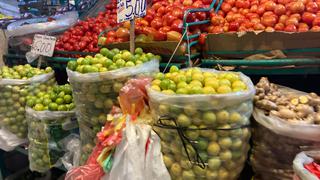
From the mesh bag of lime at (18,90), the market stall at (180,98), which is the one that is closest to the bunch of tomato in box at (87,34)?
the market stall at (180,98)

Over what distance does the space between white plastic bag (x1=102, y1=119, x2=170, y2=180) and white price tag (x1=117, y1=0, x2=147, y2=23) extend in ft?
2.13

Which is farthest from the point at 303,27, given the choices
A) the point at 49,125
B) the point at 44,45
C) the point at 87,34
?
the point at 44,45

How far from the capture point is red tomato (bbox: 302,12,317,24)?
142 centimetres

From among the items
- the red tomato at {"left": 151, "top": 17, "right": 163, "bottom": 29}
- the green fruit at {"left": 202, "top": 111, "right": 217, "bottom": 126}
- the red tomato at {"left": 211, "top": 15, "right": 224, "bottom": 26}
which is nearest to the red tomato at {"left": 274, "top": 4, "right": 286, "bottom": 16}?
the red tomato at {"left": 211, "top": 15, "right": 224, "bottom": 26}

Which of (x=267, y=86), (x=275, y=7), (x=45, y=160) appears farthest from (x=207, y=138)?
(x=45, y=160)

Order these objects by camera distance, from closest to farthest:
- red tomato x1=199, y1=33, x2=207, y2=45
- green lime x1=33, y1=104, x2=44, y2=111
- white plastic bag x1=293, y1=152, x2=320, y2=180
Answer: white plastic bag x1=293, y1=152, x2=320, y2=180, red tomato x1=199, y1=33, x2=207, y2=45, green lime x1=33, y1=104, x2=44, y2=111

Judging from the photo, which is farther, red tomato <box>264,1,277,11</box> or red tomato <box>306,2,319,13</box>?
red tomato <box>264,1,277,11</box>

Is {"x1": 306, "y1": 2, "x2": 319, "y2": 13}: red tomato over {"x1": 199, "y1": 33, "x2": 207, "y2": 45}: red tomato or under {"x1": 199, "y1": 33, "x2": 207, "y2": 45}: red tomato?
over

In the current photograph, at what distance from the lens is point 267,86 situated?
1.17 metres

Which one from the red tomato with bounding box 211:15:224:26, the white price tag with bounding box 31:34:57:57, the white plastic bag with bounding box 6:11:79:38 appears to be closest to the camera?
the red tomato with bounding box 211:15:224:26

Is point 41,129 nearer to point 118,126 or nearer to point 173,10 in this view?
point 118,126

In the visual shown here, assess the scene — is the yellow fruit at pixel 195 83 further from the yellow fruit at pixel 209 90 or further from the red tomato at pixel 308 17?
the red tomato at pixel 308 17

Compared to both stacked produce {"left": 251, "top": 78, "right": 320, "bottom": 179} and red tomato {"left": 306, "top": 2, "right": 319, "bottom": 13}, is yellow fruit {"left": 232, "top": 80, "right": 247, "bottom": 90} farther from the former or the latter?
red tomato {"left": 306, "top": 2, "right": 319, "bottom": 13}

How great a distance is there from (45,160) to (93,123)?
23.3 inches
